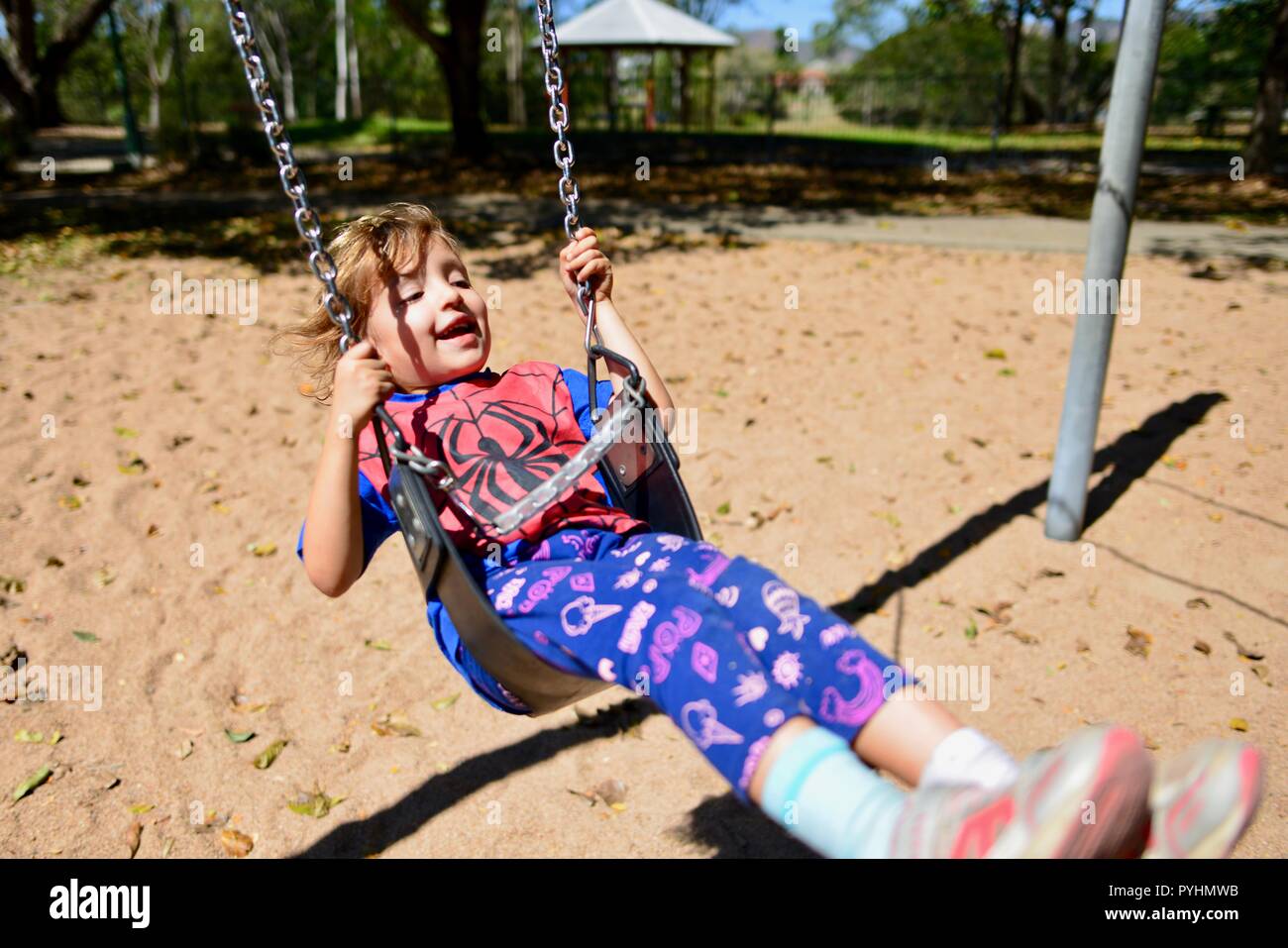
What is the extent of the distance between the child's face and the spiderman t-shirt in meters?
0.08

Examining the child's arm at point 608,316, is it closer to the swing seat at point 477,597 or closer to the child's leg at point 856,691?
the swing seat at point 477,597

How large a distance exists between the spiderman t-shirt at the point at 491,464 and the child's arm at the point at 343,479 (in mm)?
59

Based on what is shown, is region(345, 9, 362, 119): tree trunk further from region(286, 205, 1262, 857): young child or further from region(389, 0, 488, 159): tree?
region(286, 205, 1262, 857): young child

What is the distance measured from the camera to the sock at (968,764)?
4.72 feet

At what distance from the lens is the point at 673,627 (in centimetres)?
165

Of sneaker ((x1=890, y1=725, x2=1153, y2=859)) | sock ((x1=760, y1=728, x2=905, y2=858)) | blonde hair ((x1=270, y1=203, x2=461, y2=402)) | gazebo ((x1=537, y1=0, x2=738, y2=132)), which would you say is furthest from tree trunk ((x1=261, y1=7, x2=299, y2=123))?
sneaker ((x1=890, y1=725, x2=1153, y2=859))

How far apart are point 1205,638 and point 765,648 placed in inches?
97.7

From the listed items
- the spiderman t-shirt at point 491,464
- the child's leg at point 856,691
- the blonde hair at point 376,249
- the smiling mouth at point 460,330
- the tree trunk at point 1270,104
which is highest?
the tree trunk at point 1270,104

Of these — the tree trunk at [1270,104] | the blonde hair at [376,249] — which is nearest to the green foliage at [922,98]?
the tree trunk at [1270,104]

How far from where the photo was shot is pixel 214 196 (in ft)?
40.2

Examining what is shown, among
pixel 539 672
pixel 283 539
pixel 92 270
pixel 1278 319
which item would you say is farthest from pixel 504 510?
pixel 92 270

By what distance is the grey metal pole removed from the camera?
11.5 feet

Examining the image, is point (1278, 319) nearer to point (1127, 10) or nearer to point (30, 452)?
point (1127, 10)

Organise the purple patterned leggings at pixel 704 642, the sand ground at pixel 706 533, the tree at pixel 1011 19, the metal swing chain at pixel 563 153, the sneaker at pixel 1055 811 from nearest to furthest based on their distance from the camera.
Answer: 1. the sneaker at pixel 1055 811
2. the purple patterned leggings at pixel 704 642
3. the metal swing chain at pixel 563 153
4. the sand ground at pixel 706 533
5. the tree at pixel 1011 19
